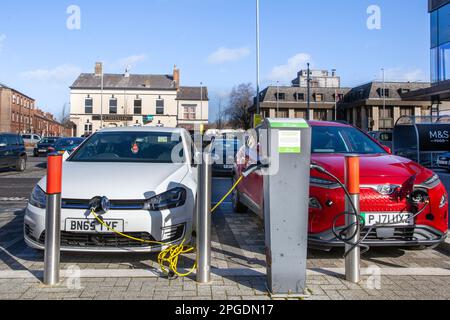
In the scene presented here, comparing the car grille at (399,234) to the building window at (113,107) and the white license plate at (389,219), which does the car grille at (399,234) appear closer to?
the white license plate at (389,219)

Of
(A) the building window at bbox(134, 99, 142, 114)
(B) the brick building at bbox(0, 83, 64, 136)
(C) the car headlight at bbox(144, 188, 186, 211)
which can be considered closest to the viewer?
(C) the car headlight at bbox(144, 188, 186, 211)

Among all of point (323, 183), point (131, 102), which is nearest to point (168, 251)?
point (323, 183)

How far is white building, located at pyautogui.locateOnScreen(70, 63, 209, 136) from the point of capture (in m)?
52.7

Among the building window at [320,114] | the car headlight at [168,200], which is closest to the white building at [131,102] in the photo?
the building window at [320,114]

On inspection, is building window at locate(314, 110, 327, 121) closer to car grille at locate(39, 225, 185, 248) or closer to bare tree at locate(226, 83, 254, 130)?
bare tree at locate(226, 83, 254, 130)

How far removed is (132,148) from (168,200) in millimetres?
1651

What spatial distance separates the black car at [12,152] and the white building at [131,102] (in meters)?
35.6

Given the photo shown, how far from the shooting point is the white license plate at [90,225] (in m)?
3.96

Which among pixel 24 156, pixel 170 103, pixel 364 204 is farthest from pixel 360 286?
pixel 170 103

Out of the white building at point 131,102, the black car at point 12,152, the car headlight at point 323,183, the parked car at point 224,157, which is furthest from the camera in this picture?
the white building at point 131,102

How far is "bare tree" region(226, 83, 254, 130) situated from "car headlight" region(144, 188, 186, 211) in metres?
63.1

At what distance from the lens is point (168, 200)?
4.26 metres

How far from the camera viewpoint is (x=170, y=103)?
53.6m

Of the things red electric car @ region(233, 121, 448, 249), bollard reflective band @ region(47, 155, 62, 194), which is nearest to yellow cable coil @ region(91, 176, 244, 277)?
bollard reflective band @ region(47, 155, 62, 194)
